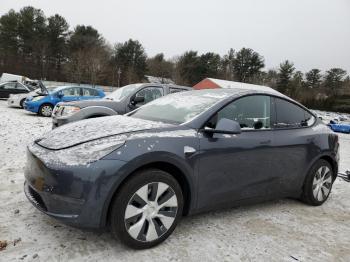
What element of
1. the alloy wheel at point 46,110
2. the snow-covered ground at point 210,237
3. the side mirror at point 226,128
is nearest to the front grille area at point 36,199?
the snow-covered ground at point 210,237

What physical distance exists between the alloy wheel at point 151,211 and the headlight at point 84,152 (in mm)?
460

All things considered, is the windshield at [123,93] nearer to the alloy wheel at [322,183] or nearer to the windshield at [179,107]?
the windshield at [179,107]

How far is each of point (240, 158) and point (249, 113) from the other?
0.64m

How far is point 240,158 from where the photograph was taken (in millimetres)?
3533

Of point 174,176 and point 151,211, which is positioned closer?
point 151,211

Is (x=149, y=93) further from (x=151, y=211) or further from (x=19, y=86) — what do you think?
(x=19, y=86)

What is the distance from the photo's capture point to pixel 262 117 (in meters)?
3.98

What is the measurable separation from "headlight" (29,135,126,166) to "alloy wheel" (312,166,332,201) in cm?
300

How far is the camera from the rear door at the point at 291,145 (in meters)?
3.97

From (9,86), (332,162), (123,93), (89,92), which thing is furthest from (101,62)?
(332,162)

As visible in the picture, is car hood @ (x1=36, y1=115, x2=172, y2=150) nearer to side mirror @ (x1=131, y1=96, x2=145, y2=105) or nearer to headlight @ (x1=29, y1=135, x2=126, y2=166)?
headlight @ (x1=29, y1=135, x2=126, y2=166)

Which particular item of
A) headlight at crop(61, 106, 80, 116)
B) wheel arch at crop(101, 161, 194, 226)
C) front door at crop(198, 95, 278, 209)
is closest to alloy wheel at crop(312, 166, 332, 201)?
front door at crop(198, 95, 278, 209)

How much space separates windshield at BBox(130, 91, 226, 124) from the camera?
359 cm

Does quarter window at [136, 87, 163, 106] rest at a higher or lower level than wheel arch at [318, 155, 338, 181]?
higher
